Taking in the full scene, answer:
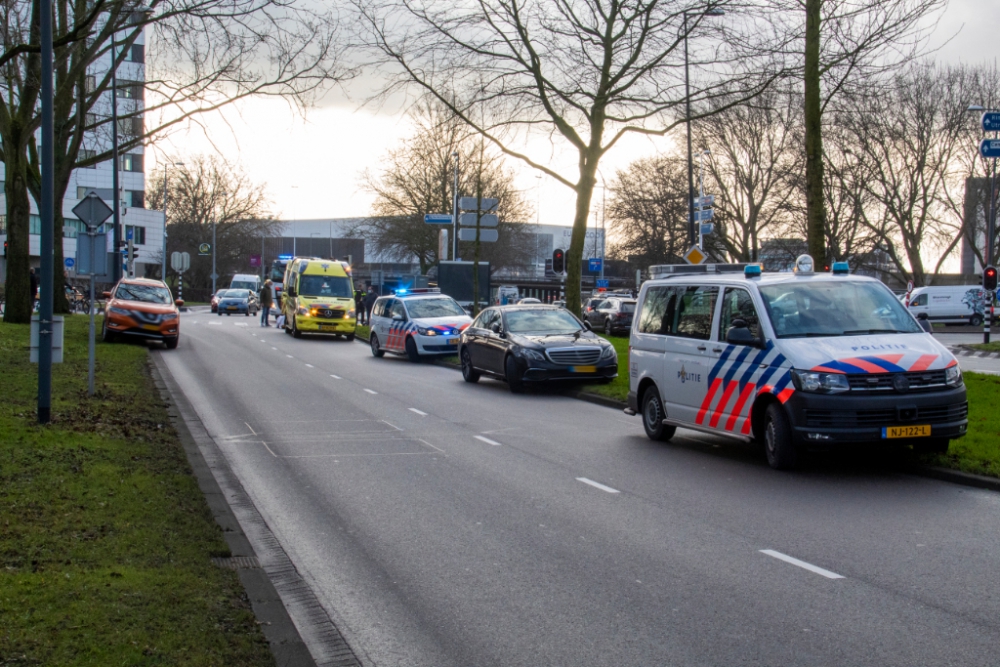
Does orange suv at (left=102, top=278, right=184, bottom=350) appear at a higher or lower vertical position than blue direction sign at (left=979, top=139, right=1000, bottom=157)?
lower

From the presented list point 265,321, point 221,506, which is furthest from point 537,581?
point 265,321

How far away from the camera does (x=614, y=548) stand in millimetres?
7227

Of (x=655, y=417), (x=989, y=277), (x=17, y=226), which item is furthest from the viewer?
(x=989, y=277)

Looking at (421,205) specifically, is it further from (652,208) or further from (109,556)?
(109,556)

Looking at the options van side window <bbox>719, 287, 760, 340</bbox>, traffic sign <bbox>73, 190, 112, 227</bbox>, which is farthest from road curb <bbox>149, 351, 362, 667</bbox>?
traffic sign <bbox>73, 190, 112, 227</bbox>

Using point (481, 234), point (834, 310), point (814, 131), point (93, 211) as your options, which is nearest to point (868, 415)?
point (834, 310)

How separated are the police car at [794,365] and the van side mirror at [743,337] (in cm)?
2

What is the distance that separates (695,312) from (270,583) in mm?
→ 7225

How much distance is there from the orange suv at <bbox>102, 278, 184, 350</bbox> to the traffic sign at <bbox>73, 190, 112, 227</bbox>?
12002 mm

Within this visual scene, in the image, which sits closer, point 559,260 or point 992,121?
point 992,121

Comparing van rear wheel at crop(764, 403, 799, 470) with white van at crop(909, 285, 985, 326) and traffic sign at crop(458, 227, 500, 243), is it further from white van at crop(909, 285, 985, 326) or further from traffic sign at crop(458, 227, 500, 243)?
white van at crop(909, 285, 985, 326)

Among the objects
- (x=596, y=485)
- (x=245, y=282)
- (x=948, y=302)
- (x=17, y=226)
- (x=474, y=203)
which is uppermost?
(x=474, y=203)

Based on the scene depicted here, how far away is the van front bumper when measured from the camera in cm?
952

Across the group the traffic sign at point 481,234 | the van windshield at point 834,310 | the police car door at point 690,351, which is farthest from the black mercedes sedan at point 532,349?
the van windshield at point 834,310
